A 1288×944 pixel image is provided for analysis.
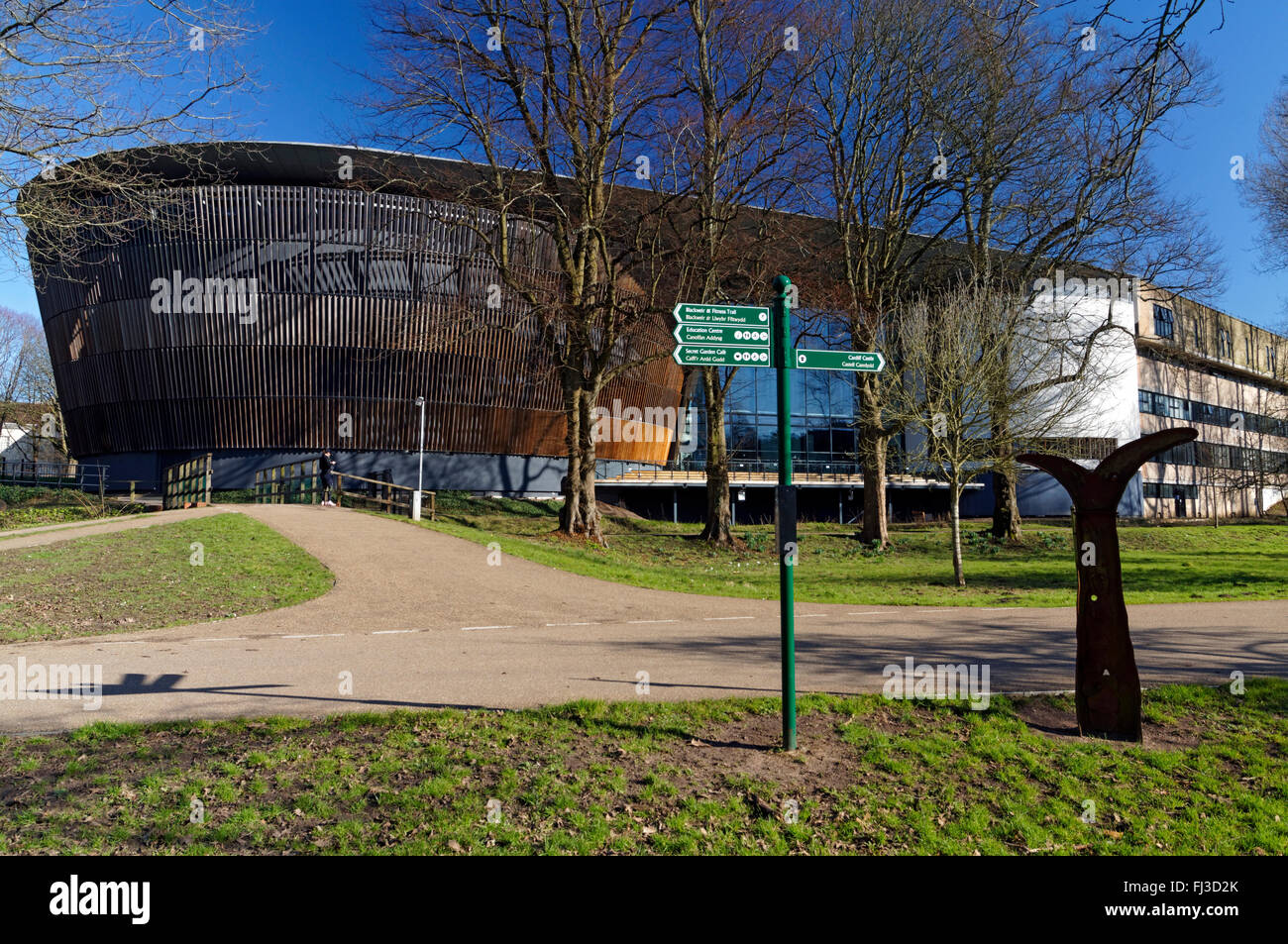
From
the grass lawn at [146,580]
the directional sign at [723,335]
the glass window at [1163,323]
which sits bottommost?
the grass lawn at [146,580]

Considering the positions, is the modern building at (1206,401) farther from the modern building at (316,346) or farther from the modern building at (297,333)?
the modern building at (297,333)

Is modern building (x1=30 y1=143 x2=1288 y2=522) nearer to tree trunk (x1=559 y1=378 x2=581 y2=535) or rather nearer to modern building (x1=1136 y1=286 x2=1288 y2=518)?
tree trunk (x1=559 y1=378 x2=581 y2=535)

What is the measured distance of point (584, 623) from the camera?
11.5 metres

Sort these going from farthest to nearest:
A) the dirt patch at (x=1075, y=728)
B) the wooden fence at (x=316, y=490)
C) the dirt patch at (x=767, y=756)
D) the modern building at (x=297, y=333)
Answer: the modern building at (x=297, y=333) → the wooden fence at (x=316, y=490) → the dirt patch at (x=1075, y=728) → the dirt patch at (x=767, y=756)

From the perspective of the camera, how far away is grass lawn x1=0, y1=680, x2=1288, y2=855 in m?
4.28

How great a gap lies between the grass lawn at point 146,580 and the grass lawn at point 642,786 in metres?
6.02

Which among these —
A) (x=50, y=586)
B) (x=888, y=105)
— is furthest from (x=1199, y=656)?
(x=888, y=105)

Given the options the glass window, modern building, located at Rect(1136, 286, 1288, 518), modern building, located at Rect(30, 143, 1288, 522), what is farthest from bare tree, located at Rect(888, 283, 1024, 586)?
the glass window

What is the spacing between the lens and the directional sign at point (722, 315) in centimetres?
562

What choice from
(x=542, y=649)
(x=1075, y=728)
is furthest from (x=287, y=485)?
(x=1075, y=728)

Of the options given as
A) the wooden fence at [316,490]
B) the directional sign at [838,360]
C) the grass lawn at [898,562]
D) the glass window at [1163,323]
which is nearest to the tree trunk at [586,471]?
the grass lawn at [898,562]

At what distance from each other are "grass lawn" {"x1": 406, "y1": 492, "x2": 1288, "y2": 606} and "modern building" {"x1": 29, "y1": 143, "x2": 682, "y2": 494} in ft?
17.5
